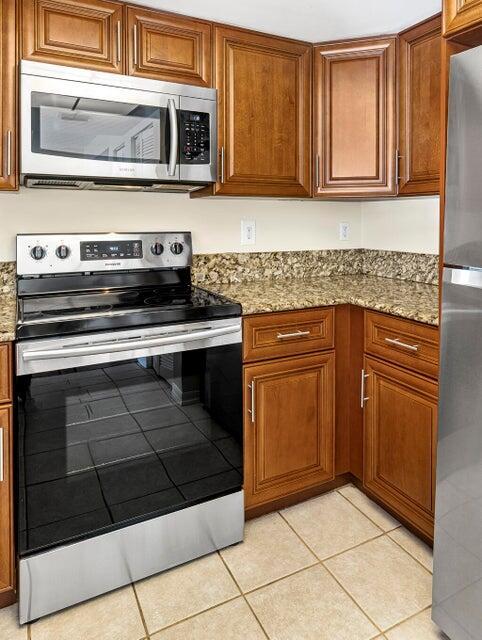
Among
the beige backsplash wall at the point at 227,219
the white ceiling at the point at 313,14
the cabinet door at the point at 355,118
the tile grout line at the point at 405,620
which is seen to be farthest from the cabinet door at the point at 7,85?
the tile grout line at the point at 405,620

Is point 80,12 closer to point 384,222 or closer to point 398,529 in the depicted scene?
point 384,222

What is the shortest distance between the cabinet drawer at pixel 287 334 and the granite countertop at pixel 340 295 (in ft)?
0.14

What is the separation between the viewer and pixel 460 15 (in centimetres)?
131

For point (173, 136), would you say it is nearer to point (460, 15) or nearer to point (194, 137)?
point (194, 137)

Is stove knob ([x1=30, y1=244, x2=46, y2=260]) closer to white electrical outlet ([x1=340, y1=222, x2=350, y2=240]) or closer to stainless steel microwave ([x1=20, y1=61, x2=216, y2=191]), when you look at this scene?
stainless steel microwave ([x1=20, y1=61, x2=216, y2=191])

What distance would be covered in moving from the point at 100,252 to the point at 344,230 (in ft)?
4.51

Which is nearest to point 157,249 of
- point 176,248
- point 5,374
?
point 176,248

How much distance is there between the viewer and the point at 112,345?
5.20ft

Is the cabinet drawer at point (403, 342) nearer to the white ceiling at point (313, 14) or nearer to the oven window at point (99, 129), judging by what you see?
the oven window at point (99, 129)

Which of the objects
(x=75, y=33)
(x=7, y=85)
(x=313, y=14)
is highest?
(x=313, y=14)

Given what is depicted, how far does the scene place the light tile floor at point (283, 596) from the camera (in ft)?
4.98

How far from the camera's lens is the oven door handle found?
1.49 m

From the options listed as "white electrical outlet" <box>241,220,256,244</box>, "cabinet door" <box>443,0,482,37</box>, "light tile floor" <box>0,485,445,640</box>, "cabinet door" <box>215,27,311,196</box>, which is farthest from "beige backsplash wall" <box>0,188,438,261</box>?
"light tile floor" <box>0,485,445,640</box>

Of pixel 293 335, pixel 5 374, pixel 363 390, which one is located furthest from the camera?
pixel 363 390
